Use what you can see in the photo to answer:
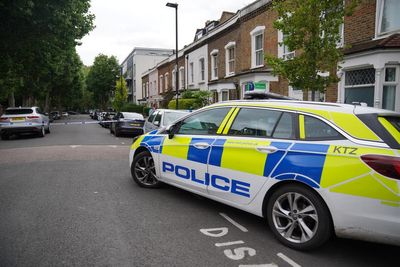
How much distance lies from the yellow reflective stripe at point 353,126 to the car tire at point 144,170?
3.49 meters

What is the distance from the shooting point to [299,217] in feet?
12.8

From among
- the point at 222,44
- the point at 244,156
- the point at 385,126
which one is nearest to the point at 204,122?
the point at 244,156

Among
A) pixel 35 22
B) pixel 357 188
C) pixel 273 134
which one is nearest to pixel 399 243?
pixel 357 188

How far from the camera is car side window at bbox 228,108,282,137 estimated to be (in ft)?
14.5

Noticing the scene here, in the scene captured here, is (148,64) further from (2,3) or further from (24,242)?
(24,242)

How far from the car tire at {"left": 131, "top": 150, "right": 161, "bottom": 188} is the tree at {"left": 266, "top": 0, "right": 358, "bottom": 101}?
4462 mm

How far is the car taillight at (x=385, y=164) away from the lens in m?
3.25

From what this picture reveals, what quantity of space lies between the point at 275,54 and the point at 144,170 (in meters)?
11.5

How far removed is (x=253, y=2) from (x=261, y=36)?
1790 mm

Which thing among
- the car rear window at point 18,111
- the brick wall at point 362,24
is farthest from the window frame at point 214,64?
the brick wall at point 362,24

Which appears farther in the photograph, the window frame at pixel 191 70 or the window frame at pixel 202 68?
the window frame at pixel 191 70

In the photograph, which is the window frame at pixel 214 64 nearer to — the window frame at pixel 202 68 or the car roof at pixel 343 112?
the window frame at pixel 202 68

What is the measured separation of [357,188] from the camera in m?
3.42

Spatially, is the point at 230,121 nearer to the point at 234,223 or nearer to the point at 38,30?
the point at 234,223
